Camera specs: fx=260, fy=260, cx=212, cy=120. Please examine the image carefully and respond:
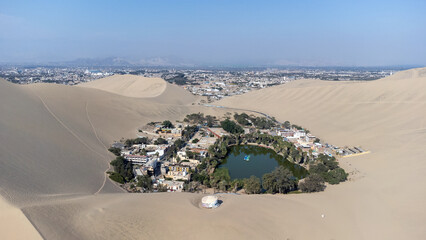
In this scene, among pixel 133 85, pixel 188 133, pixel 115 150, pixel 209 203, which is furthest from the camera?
pixel 133 85

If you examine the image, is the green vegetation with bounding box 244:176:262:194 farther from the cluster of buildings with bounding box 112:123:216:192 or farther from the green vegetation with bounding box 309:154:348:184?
the green vegetation with bounding box 309:154:348:184

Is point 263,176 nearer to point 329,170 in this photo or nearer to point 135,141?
point 329,170

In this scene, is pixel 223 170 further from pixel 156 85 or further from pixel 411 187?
pixel 156 85

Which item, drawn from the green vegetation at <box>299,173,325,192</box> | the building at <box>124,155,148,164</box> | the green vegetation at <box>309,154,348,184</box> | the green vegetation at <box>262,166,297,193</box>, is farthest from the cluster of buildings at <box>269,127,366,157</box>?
the building at <box>124,155,148,164</box>

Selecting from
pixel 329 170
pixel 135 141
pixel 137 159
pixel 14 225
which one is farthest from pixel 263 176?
pixel 135 141

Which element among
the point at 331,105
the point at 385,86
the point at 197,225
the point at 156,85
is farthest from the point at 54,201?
the point at 156,85

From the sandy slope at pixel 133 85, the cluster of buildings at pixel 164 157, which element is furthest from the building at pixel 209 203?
the sandy slope at pixel 133 85
